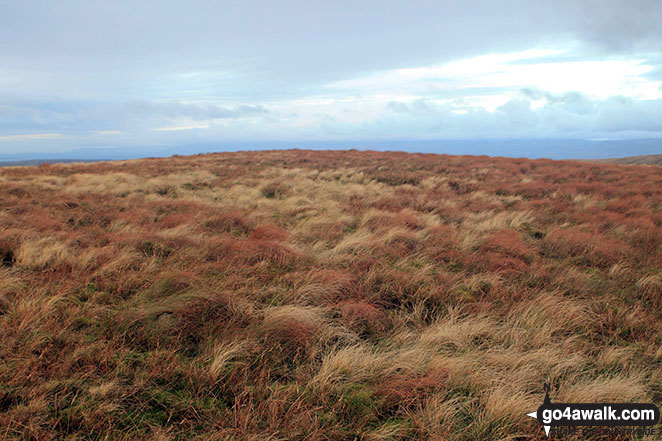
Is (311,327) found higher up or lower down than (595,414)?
higher up

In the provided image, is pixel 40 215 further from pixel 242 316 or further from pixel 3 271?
pixel 242 316

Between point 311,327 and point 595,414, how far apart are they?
2667 mm

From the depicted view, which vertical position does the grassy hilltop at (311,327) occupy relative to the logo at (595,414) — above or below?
above

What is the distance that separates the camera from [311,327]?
393cm

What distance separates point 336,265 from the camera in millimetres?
A: 6184

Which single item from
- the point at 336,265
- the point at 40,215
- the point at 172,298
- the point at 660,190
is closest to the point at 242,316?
the point at 172,298

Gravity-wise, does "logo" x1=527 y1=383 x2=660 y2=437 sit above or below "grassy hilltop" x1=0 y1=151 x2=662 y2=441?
below

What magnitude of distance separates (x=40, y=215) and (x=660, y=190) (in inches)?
807

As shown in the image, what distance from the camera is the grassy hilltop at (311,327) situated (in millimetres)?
2730

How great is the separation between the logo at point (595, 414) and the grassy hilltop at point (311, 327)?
0.28 feet

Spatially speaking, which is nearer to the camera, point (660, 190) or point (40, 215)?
point (40, 215)

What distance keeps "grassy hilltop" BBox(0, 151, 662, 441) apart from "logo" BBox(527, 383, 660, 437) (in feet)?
0.28

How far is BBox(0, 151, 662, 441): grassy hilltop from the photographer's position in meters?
2.73

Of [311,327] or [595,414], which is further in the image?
[311,327]
